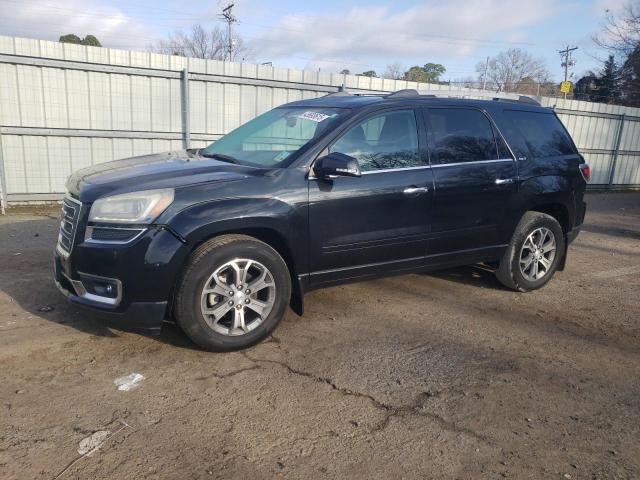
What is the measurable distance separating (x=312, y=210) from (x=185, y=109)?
667 cm

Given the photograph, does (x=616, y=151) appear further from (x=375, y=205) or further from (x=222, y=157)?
(x=222, y=157)

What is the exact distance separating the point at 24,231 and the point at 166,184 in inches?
187

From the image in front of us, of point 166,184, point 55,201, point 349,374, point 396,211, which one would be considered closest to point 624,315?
point 396,211

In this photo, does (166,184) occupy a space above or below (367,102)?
below

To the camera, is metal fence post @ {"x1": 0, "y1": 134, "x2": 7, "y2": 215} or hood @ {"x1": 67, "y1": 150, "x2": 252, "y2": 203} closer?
hood @ {"x1": 67, "y1": 150, "x2": 252, "y2": 203}

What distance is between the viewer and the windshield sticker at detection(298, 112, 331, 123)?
4.33 meters

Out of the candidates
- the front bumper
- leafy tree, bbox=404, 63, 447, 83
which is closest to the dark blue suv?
the front bumper

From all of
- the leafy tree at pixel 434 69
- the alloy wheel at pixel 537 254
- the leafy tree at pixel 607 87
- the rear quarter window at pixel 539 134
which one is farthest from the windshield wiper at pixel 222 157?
the leafy tree at pixel 434 69

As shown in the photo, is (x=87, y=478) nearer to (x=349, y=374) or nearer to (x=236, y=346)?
(x=236, y=346)

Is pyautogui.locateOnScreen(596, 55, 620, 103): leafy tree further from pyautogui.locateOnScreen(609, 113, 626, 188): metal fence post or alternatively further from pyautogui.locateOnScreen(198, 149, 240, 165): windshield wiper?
pyautogui.locateOnScreen(198, 149, 240, 165): windshield wiper

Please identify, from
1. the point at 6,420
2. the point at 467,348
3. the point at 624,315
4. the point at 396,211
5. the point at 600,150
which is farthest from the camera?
the point at 600,150

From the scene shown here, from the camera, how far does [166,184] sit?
11.5 feet

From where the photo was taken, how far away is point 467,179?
183 inches

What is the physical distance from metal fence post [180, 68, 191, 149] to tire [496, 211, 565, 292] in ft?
21.9
